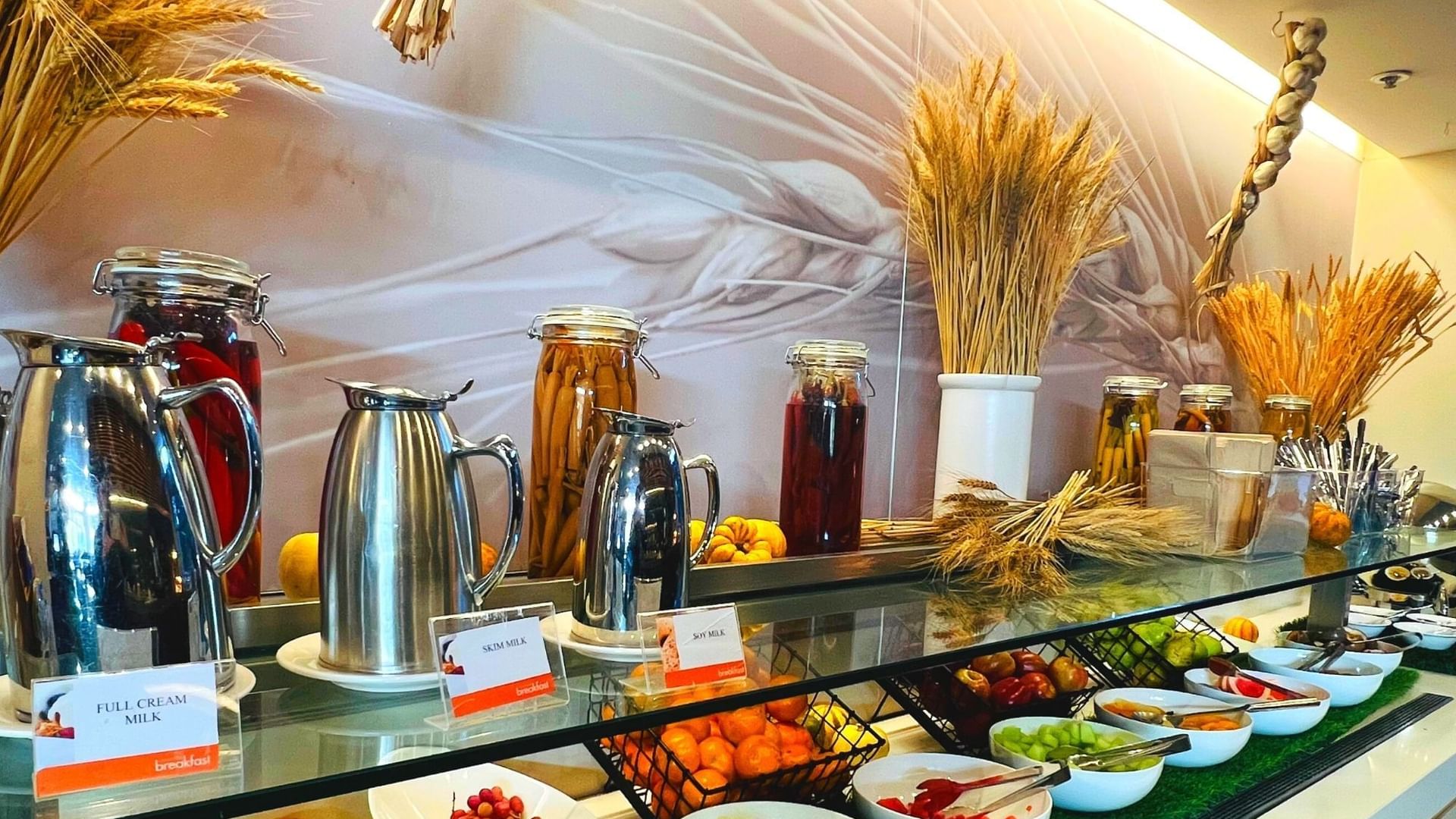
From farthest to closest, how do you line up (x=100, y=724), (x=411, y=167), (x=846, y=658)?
(x=411, y=167) < (x=846, y=658) < (x=100, y=724)

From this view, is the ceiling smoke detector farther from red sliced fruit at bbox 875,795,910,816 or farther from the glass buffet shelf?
red sliced fruit at bbox 875,795,910,816

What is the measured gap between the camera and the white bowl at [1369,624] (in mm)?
2057

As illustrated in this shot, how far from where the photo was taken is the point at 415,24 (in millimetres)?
878

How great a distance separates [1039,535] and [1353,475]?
0.98 m

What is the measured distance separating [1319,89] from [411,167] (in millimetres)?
2148

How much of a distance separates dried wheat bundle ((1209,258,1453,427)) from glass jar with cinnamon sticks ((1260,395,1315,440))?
0.48 feet

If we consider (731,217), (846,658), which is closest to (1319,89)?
(731,217)

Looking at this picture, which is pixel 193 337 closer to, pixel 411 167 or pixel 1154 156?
pixel 411 167

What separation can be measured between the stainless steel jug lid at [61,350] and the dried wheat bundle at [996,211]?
3.46ft

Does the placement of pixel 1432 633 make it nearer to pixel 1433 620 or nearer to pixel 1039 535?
pixel 1433 620

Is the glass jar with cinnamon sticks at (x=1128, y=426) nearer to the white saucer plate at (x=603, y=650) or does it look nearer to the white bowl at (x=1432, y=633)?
the white bowl at (x=1432, y=633)

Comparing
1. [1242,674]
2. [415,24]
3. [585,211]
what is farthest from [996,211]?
[1242,674]

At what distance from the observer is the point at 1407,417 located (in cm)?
271

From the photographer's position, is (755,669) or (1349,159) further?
(1349,159)
